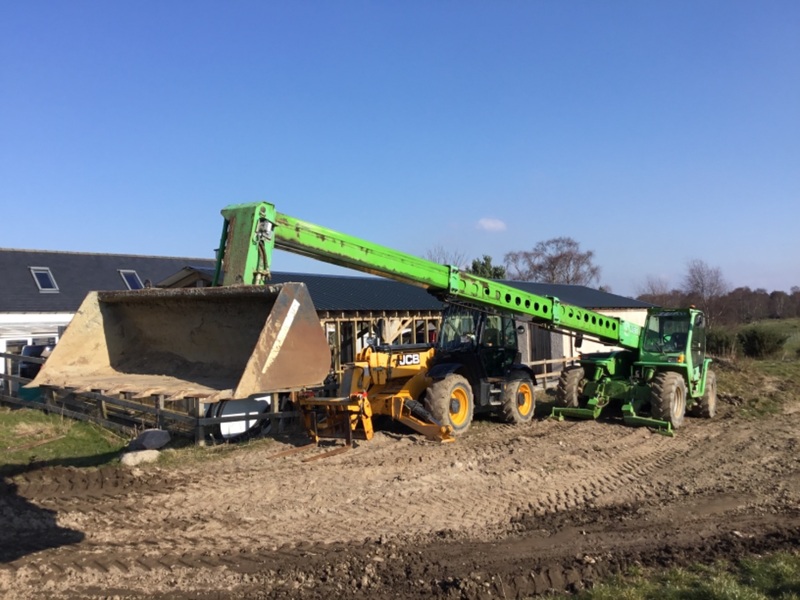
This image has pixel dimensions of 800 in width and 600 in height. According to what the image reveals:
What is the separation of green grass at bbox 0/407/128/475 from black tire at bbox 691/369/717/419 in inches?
457

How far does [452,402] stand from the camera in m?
11.8

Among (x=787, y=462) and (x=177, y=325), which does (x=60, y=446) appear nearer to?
(x=177, y=325)

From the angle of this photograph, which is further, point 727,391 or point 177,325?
point 727,391

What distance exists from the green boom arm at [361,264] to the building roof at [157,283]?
6167mm

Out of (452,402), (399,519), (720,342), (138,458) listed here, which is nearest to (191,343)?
(399,519)

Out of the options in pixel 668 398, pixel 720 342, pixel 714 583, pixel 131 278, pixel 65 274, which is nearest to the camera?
pixel 714 583

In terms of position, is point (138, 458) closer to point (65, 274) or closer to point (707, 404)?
point (707, 404)

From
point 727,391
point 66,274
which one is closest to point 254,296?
point 727,391

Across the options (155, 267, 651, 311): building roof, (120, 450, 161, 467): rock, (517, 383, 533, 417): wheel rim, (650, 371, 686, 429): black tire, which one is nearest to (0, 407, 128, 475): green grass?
(120, 450, 161, 467): rock

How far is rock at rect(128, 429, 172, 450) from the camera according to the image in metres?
11.4

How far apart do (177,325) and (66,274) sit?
Answer: 24210 millimetres

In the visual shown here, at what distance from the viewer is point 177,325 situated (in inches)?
270

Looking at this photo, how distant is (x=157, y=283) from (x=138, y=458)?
57.9 ft

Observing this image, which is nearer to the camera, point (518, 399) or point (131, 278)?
point (518, 399)
